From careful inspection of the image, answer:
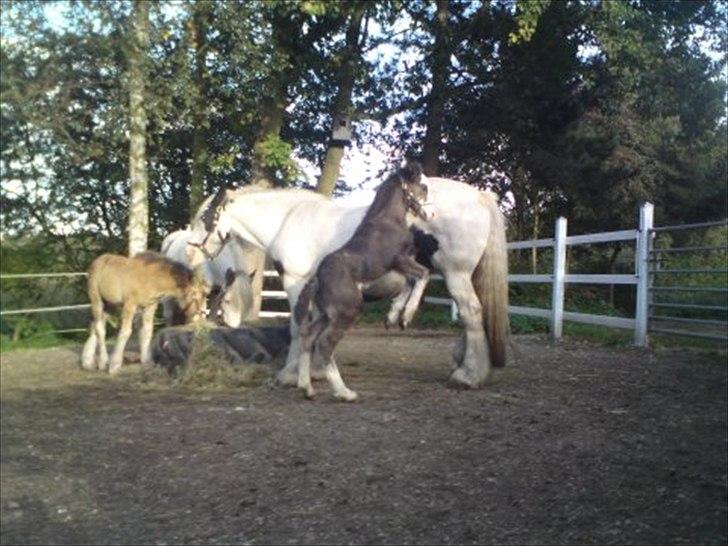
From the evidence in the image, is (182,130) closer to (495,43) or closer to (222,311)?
(222,311)

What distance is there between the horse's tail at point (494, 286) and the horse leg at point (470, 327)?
0.43ft

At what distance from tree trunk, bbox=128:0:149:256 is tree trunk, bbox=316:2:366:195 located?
5.43 metres

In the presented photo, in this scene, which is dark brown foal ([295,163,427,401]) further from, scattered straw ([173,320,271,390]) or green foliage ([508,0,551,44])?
green foliage ([508,0,551,44])

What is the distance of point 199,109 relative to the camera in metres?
9.76

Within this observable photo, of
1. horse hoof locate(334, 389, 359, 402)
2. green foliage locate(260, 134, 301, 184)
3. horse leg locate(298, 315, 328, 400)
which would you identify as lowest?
horse hoof locate(334, 389, 359, 402)

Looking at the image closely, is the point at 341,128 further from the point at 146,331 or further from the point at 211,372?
the point at 211,372

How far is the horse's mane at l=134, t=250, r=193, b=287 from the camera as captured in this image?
27.8 feet

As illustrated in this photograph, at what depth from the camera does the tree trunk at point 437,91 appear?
15.7 m

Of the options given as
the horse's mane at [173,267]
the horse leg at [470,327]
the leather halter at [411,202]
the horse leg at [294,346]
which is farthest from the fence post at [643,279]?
the horse's mane at [173,267]

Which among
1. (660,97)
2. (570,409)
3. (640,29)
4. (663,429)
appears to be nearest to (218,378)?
(570,409)

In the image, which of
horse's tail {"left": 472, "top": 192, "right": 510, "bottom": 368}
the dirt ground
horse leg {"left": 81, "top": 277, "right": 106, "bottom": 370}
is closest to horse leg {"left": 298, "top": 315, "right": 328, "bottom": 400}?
the dirt ground

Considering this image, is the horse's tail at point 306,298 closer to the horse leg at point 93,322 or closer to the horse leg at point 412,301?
the horse leg at point 412,301

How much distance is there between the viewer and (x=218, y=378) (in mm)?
7348

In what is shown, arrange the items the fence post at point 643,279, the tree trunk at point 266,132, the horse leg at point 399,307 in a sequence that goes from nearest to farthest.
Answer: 1. the horse leg at point 399,307
2. the fence post at point 643,279
3. the tree trunk at point 266,132
